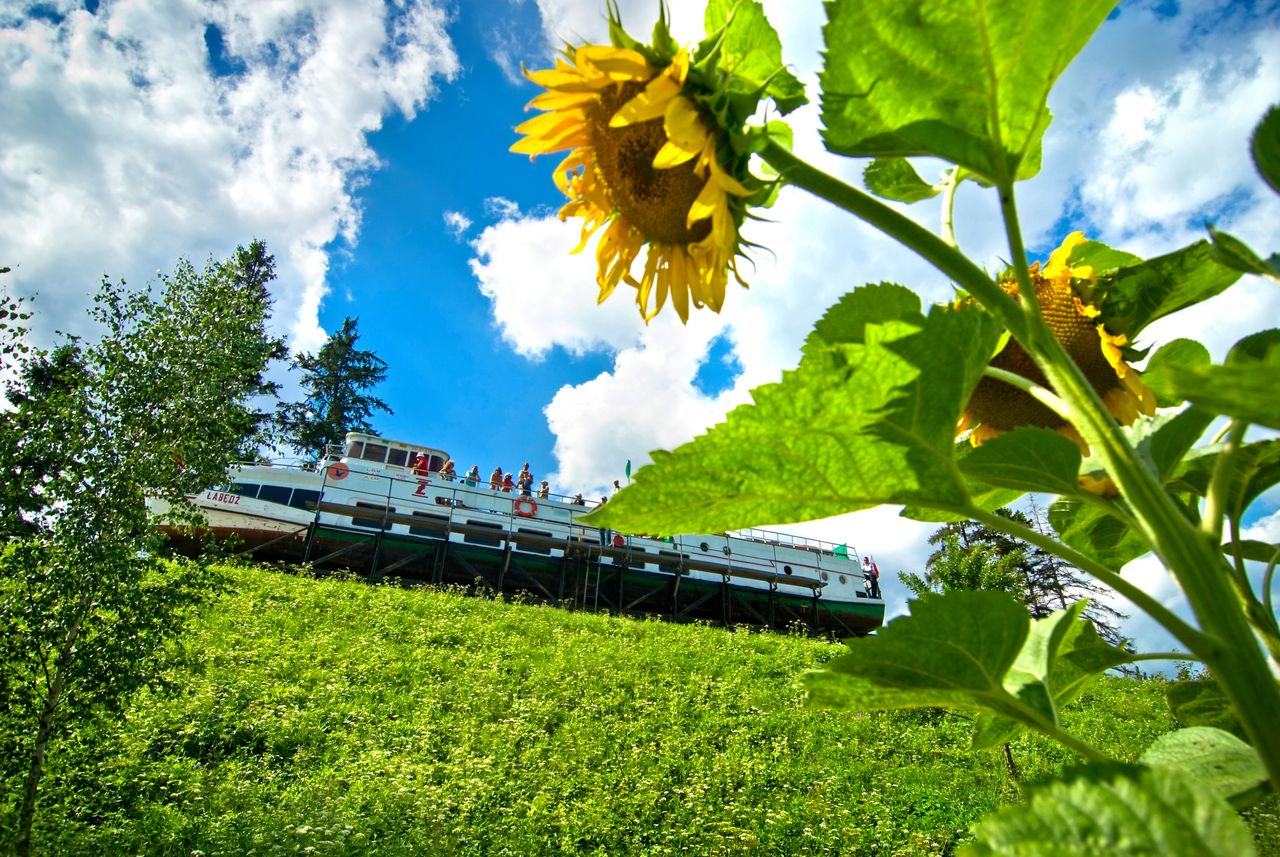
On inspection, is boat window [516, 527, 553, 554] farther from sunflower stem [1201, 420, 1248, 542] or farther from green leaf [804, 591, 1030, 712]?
sunflower stem [1201, 420, 1248, 542]

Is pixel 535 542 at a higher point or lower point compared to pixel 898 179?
higher

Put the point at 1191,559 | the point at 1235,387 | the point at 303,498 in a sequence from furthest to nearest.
Answer: the point at 303,498 < the point at 1191,559 < the point at 1235,387

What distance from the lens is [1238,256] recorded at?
0.42m

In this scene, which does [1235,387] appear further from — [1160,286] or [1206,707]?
[1206,707]

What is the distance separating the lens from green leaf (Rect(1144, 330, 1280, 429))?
320 millimetres

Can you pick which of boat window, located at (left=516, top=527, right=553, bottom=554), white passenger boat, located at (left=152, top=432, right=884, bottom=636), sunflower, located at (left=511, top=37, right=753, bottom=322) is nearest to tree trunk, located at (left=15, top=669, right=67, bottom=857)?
sunflower, located at (left=511, top=37, right=753, bottom=322)

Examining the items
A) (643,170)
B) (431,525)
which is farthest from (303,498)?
(643,170)

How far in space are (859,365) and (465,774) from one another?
9.37 m

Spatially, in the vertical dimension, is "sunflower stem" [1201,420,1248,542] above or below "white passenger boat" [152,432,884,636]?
below

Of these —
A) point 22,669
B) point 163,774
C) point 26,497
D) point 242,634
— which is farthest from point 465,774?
point 242,634

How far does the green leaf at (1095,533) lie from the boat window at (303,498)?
23099 millimetres

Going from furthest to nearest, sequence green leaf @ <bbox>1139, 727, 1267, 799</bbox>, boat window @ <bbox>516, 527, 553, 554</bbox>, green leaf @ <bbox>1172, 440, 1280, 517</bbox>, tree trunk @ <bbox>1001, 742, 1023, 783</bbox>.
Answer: boat window @ <bbox>516, 527, 553, 554</bbox> < tree trunk @ <bbox>1001, 742, 1023, 783</bbox> < green leaf @ <bbox>1172, 440, 1280, 517</bbox> < green leaf @ <bbox>1139, 727, 1267, 799</bbox>

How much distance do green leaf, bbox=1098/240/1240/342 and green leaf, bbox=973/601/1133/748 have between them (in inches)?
13.8

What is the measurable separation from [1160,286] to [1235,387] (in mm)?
574
